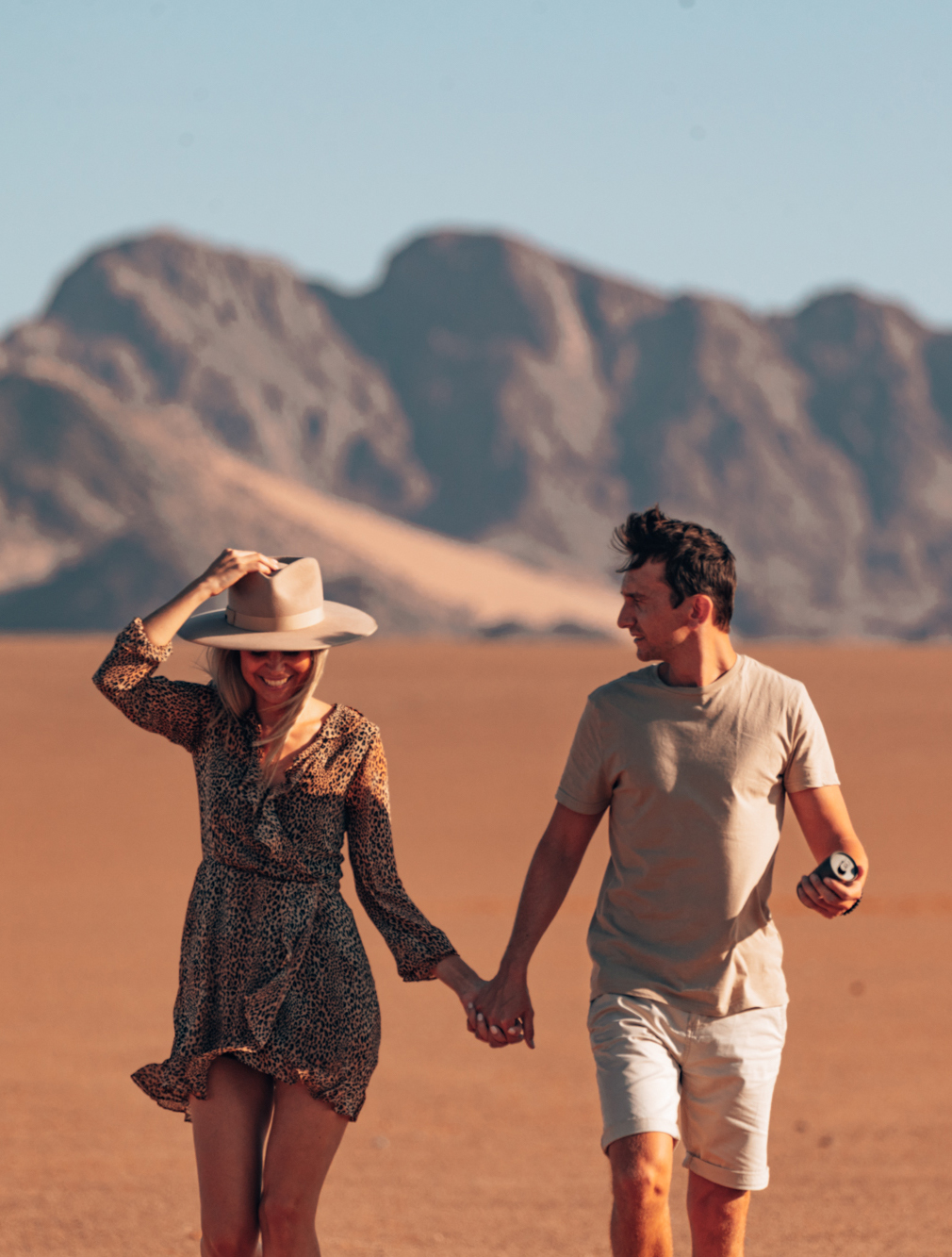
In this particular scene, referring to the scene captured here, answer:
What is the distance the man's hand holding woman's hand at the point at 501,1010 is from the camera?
4.15 metres

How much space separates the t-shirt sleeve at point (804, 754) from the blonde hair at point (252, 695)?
1.09 meters

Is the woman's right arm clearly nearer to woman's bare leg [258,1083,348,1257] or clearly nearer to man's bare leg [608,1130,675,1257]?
woman's bare leg [258,1083,348,1257]

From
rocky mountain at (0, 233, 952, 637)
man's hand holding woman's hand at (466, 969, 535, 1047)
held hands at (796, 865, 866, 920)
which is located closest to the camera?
held hands at (796, 865, 866, 920)

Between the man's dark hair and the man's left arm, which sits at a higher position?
the man's dark hair

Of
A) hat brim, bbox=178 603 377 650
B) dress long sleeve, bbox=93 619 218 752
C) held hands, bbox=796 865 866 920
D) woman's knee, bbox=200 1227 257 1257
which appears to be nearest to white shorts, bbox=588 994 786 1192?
held hands, bbox=796 865 866 920

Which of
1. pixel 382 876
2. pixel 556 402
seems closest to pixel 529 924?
pixel 382 876

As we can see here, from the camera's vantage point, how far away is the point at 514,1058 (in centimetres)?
936

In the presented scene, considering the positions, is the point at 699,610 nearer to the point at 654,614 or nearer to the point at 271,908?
the point at 654,614

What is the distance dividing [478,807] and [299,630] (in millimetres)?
17492

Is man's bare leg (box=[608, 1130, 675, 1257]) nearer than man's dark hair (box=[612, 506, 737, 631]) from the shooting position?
Yes

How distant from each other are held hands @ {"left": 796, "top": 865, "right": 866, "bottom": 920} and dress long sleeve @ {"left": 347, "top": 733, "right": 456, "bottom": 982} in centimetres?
84

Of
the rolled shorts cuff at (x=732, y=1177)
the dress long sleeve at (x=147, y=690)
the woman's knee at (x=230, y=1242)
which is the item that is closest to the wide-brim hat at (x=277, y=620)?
the dress long sleeve at (x=147, y=690)

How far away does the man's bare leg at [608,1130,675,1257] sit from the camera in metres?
3.77

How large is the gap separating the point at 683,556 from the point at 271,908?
124 centimetres
